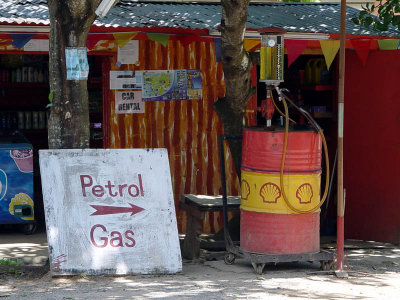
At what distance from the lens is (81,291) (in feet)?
22.2

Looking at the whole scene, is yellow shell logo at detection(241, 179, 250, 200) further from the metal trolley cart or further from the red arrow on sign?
the red arrow on sign

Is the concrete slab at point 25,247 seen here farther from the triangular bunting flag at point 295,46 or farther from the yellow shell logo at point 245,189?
the triangular bunting flag at point 295,46

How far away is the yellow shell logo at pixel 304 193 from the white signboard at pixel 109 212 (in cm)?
127

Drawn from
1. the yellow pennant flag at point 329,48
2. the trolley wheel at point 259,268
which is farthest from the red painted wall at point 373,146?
the trolley wheel at point 259,268

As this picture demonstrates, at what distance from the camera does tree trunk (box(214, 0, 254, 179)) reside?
25.7 feet

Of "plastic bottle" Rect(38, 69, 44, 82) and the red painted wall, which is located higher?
"plastic bottle" Rect(38, 69, 44, 82)

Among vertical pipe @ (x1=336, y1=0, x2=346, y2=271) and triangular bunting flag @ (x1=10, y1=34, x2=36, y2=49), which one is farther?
triangular bunting flag @ (x1=10, y1=34, x2=36, y2=49)

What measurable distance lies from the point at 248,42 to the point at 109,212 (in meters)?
3.13

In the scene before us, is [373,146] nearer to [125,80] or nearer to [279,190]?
[279,190]

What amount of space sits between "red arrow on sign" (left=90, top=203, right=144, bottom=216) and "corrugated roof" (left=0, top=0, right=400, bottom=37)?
7.72 feet

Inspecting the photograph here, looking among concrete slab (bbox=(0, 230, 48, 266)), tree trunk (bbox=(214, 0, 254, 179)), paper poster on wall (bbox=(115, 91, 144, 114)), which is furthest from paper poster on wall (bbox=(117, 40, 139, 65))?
concrete slab (bbox=(0, 230, 48, 266))

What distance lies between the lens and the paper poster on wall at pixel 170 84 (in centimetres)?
990

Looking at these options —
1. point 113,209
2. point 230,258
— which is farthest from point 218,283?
point 113,209

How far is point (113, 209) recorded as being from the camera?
24.3 feet
